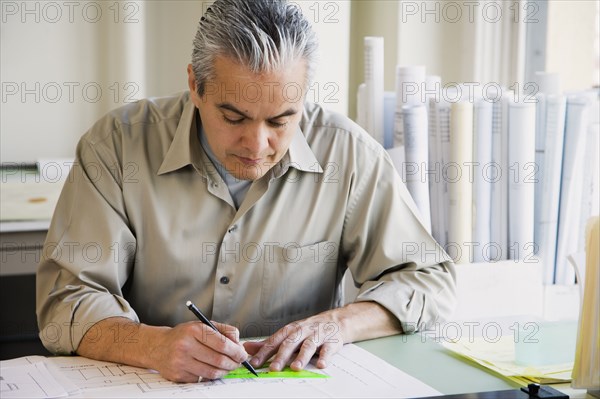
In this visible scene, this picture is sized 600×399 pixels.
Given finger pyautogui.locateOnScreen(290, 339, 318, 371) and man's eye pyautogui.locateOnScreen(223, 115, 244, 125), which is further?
man's eye pyautogui.locateOnScreen(223, 115, 244, 125)

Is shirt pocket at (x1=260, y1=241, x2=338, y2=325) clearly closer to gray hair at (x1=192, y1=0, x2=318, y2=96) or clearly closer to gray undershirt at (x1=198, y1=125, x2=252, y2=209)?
gray undershirt at (x1=198, y1=125, x2=252, y2=209)

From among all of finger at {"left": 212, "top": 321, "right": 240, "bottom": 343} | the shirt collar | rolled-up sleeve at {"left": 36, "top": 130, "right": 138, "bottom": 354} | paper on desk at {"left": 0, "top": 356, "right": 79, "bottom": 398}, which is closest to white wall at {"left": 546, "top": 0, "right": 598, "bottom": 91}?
the shirt collar

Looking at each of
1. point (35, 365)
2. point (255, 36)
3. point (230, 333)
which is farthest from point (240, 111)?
point (35, 365)

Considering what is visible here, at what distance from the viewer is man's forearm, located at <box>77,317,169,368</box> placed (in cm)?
147

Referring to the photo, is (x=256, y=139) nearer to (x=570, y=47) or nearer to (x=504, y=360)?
(x=504, y=360)

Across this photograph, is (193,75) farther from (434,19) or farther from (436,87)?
(434,19)

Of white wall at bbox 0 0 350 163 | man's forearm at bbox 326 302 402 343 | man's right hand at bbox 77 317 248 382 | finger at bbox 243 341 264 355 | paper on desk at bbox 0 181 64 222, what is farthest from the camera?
white wall at bbox 0 0 350 163

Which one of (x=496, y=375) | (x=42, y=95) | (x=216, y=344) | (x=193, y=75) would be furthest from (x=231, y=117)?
(x=42, y=95)

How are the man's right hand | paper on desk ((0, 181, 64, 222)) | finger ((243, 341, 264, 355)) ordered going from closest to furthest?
the man's right hand, finger ((243, 341, 264, 355)), paper on desk ((0, 181, 64, 222))

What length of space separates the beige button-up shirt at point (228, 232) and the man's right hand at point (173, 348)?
0.15 metres

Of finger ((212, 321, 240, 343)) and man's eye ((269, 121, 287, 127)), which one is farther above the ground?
man's eye ((269, 121, 287, 127))

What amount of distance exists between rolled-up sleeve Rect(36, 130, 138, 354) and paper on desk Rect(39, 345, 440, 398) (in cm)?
11

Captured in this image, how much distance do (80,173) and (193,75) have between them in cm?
32

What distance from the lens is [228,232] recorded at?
178cm
